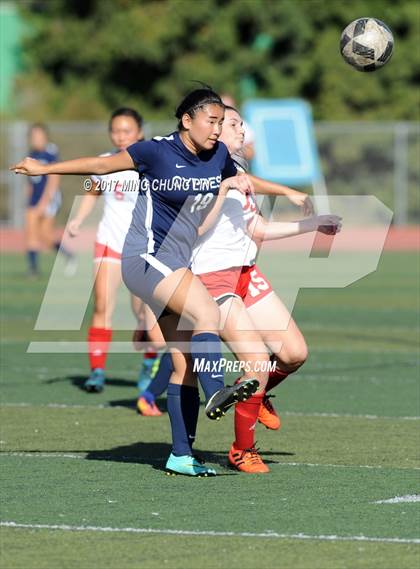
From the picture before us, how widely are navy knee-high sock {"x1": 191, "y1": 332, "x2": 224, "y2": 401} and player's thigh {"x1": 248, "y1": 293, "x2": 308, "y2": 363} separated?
0.57 m

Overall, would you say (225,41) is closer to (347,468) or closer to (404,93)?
(404,93)

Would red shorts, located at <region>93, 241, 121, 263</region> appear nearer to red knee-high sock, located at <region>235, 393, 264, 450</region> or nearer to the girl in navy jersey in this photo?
the girl in navy jersey

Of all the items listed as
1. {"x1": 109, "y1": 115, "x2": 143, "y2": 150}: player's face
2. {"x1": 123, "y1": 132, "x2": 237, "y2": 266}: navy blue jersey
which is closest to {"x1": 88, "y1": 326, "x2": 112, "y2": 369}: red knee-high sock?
{"x1": 109, "y1": 115, "x2": 143, "y2": 150}: player's face

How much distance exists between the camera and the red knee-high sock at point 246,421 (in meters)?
7.71

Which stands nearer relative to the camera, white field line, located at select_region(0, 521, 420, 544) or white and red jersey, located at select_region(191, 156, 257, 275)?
white field line, located at select_region(0, 521, 420, 544)

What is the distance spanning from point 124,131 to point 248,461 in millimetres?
3837

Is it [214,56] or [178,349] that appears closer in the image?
[178,349]

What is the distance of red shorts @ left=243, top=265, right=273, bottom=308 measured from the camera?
7938mm

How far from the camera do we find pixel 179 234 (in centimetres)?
752

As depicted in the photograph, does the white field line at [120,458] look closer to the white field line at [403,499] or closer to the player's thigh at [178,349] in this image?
the player's thigh at [178,349]

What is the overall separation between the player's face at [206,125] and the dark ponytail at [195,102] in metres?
0.02

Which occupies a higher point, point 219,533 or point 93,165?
point 93,165

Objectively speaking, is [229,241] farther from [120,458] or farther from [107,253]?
[107,253]

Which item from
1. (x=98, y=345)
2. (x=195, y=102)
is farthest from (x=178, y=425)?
(x=98, y=345)
